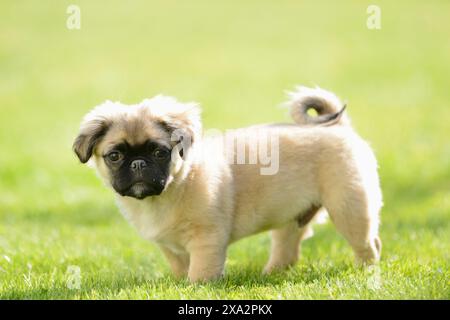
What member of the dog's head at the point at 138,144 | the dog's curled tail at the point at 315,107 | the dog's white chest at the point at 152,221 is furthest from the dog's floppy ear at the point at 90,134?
the dog's curled tail at the point at 315,107

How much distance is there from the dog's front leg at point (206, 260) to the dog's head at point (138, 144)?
0.40 metres

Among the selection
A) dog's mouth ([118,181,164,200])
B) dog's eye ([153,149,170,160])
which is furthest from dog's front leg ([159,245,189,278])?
dog's eye ([153,149,170,160])

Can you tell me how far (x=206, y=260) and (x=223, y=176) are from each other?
0.56 metres

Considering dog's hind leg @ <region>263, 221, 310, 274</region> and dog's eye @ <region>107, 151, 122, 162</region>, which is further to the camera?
dog's hind leg @ <region>263, 221, 310, 274</region>

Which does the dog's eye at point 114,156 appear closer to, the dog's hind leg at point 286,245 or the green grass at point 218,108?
the green grass at point 218,108

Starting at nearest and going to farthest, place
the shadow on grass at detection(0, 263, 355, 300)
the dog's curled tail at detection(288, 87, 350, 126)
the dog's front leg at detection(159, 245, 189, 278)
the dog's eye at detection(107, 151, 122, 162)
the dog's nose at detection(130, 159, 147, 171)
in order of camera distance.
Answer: the shadow on grass at detection(0, 263, 355, 300) → the dog's nose at detection(130, 159, 147, 171) → the dog's eye at detection(107, 151, 122, 162) → the dog's front leg at detection(159, 245, 189, 278) → the dog's curled tail at detection(288, 87, 350, 126)

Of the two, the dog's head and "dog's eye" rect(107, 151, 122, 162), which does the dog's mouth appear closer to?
the dog's head

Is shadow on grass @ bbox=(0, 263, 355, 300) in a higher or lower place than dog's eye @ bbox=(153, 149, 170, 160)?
lower

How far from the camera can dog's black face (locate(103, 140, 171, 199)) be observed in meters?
4.04

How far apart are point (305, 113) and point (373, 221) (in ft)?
2.82

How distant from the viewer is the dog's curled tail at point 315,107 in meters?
5.04

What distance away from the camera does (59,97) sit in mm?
13766
